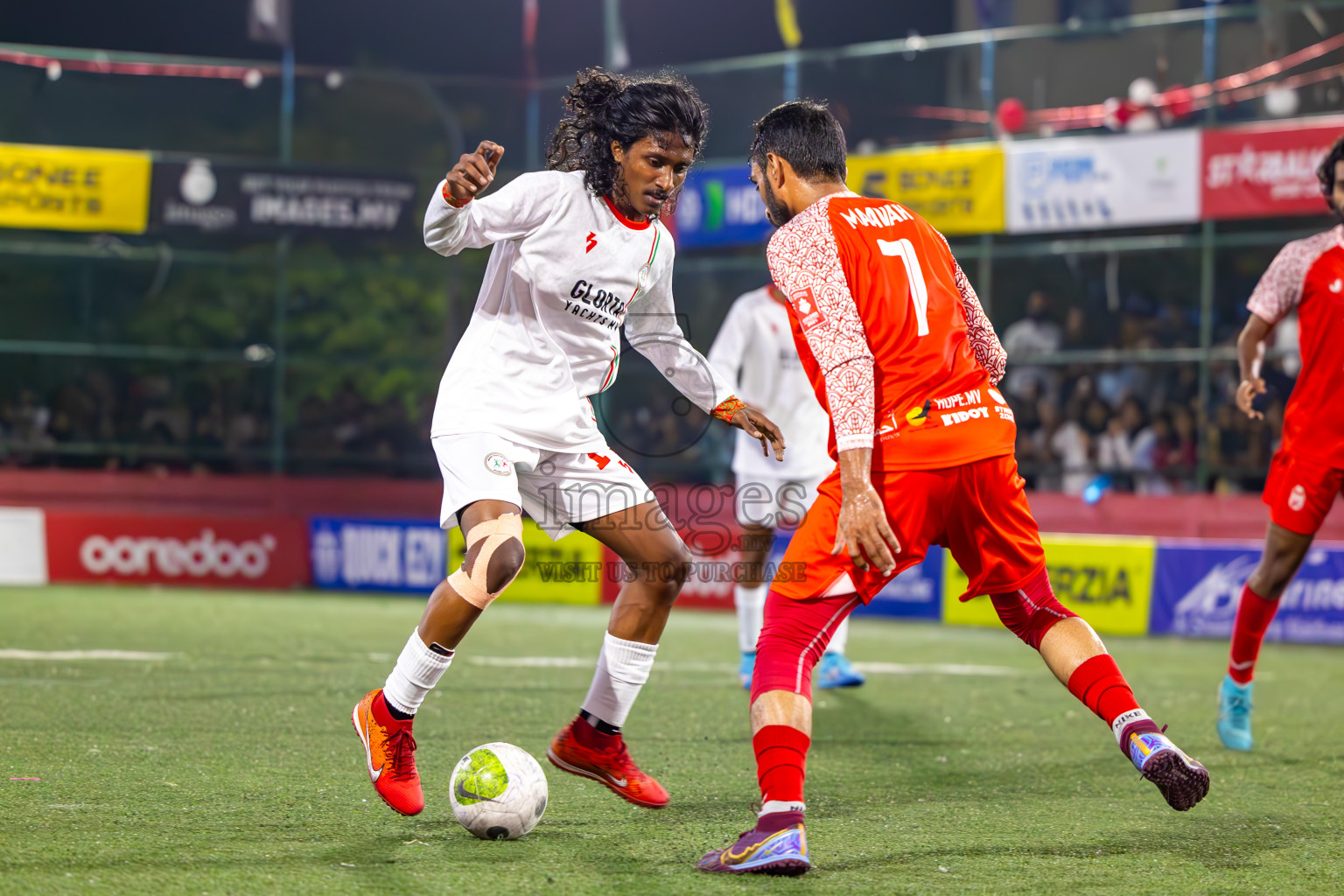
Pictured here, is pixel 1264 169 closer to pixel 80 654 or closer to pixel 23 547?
pixel 80 654

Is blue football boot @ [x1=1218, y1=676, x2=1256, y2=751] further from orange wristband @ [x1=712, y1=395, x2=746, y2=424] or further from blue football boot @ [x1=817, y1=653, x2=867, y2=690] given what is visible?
orange wristband @ [x1=712, y1=395, x2=746, y2=424]

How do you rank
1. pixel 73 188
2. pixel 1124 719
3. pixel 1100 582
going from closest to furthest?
1. pixel 1124 719
2. pixel 1100 582
3. pixel 73 188

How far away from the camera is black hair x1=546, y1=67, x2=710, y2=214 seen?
4.21m

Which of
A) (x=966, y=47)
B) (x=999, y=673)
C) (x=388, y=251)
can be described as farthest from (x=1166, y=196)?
(x=388, y=251)

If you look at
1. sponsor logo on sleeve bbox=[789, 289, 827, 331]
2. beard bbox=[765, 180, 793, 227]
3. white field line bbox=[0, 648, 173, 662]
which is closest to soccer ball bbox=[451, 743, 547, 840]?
sponsor logo on sleeve bbox=[789, 289, 827, 331]

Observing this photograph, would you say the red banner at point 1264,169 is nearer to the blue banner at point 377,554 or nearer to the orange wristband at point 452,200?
the blue banner at point 377,554

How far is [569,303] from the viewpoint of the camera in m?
4.21

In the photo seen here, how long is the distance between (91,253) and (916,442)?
1435 centimetres

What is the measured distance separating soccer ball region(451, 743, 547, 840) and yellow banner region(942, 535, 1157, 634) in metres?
7.69

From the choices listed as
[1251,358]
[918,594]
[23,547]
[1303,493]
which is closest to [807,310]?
[1303,493]

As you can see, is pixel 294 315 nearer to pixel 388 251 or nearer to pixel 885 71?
pixel 388 251

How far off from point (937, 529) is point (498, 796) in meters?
1.43

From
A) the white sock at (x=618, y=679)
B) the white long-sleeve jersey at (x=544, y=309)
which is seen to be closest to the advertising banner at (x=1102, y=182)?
the white long-sleeve jersey at (x=544, y=309)

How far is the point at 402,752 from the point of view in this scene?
392 cm
